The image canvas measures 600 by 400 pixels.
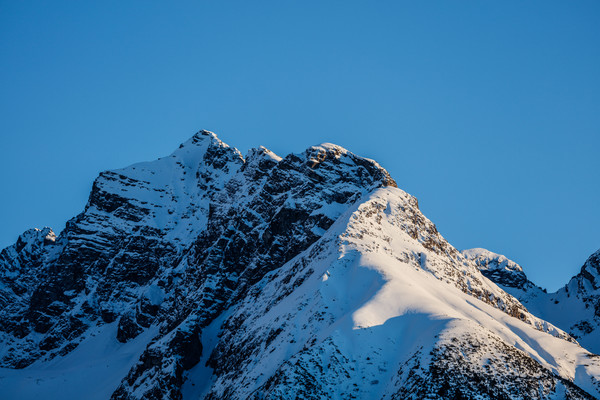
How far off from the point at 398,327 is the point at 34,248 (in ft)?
491

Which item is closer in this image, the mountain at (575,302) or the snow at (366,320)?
the snow at (366,320)

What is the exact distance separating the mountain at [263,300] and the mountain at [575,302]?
53.8 meters

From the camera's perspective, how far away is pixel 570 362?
213ft

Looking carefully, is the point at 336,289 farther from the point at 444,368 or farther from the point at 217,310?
the point at 217,310

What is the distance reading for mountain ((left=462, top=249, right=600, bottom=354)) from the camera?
476ft

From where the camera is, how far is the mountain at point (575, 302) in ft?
476

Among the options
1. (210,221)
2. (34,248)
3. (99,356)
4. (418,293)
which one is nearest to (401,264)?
(418,293)

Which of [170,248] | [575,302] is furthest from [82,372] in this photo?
[575,302]

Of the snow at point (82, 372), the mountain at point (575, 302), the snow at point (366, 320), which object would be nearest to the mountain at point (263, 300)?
the snow at point (366, 320)

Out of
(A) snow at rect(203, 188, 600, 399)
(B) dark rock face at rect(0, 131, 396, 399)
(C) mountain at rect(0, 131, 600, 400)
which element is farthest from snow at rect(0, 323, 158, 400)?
(A) snow at rect(203, 188, 600, 399)

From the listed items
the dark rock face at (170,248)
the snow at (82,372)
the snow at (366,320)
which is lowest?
the snow at (366,320)

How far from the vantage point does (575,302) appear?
168m

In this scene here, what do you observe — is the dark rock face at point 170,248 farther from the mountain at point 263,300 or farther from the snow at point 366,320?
the snow at point 366,320

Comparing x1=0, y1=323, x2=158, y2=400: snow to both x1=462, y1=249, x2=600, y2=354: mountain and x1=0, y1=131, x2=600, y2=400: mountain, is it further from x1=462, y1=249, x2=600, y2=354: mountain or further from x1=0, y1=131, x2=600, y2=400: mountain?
x1=462, y1=249, x2=600, y2=354: mountain
